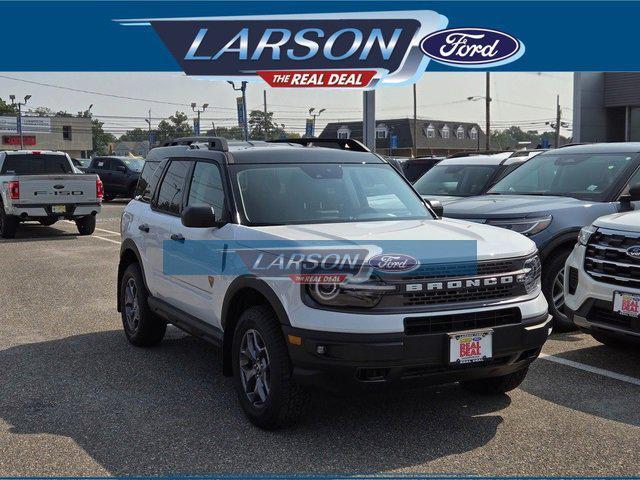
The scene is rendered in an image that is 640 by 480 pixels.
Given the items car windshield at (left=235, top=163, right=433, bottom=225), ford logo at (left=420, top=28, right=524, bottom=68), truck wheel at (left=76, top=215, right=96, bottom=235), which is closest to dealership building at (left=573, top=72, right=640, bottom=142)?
ford logo at (left=420, top=28, right=524, bottom=68)

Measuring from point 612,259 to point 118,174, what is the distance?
25935 mm

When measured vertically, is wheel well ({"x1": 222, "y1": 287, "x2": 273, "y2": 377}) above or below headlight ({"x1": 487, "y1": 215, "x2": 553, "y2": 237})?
below

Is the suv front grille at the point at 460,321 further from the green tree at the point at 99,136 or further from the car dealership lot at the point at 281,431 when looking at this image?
the green tree at the point at 99,136

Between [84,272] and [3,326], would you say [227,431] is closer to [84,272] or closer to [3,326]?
[3,326]

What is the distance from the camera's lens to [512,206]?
26.3ft

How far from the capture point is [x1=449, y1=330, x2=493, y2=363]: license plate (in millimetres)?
4492

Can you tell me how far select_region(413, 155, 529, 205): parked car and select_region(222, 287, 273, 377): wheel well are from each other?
6309 millimetres

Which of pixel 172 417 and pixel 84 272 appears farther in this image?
pixel 84 272

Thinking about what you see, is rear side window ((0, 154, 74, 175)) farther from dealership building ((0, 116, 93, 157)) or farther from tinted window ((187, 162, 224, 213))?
dealership building ((0, 116, 93, 157))

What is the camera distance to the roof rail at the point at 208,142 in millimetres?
5995

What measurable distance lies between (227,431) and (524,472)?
182cm

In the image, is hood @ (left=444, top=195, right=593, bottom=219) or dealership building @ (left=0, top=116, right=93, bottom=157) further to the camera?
dealership building @ (left=0, top=116, right=93, bottom=157)

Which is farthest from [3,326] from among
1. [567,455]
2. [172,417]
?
[567,455]

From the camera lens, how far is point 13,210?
54.6 ft
